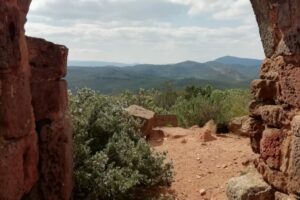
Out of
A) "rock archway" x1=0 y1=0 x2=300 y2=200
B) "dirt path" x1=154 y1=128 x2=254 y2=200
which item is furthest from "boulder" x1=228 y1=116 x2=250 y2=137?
"rock archway" x1=0 y1=0 x2=300 y2=200

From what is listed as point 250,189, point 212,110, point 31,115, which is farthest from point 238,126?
point 31,115

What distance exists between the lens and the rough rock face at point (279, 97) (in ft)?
12.1

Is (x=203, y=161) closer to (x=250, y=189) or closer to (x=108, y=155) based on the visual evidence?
(x=108, y=155)

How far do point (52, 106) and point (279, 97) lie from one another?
236 cm

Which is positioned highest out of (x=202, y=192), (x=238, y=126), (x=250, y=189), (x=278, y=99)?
(x=278, y=99)

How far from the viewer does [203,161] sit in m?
8.33

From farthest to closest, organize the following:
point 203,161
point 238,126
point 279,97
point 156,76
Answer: point 156,76, point 238,126, point 203,161, point 279,97

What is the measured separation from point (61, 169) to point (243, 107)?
9532 millimetres

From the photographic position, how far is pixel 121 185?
18.6 ft

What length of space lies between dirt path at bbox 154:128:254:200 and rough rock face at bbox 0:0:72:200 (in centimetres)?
215

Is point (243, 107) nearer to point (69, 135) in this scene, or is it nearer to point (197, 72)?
point (69, 135)

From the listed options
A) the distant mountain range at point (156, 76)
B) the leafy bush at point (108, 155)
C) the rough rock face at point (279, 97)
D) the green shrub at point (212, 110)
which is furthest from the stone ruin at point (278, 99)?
the distant mountain range at point (156, 76)

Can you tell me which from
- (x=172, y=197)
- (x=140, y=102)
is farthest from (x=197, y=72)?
(x=172, y=197)

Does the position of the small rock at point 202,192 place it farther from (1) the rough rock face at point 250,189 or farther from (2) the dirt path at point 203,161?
(1) the rough rock face at point 250,189
